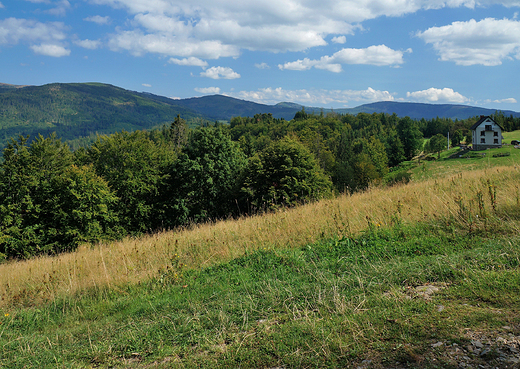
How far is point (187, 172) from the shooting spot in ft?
110

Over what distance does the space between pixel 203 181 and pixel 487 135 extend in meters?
82.2

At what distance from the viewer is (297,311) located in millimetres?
3676

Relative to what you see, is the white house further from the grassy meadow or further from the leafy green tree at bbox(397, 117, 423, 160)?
the grassy meadow

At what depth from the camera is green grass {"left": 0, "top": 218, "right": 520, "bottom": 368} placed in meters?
3.04

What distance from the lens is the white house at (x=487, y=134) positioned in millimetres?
78275

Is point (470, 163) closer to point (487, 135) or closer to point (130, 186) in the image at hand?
point (130, 186)

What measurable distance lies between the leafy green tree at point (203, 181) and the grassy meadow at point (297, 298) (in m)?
25.8

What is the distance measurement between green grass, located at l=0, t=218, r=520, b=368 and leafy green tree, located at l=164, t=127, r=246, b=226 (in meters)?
27.2

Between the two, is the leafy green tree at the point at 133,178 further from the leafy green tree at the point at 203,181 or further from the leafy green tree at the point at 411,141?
the leafy green tree at the point at 411,141

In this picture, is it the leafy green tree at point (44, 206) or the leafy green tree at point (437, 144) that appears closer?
the leafy green tree at point (44, 206)

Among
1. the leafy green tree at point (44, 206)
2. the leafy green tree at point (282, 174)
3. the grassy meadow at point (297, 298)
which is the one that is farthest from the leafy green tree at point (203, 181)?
the grassy meadow at point (297, 298)

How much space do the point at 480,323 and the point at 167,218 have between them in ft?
112

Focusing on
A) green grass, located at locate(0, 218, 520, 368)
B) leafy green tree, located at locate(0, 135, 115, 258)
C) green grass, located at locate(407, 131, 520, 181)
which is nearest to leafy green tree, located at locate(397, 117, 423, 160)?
green grass, located at locate(407, 131, 520, 181)

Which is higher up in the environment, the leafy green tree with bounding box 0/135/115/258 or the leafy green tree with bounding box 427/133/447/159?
the leafy green tree with bounding box 427/133/447/159
